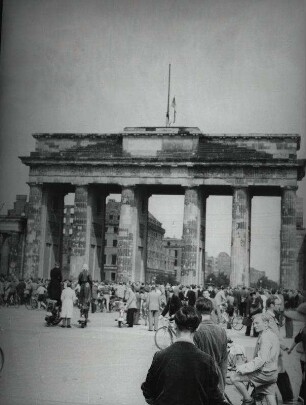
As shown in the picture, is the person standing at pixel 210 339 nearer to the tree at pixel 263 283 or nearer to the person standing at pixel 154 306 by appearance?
the person standing at pixel 154 306

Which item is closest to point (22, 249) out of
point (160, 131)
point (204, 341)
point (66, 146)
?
point (66, 146)

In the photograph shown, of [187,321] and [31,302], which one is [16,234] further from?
[187,321]

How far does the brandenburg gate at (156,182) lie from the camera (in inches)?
1832

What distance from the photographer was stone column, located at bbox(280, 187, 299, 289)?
45125mm

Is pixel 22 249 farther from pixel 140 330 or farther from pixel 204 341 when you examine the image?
pixel 204 341

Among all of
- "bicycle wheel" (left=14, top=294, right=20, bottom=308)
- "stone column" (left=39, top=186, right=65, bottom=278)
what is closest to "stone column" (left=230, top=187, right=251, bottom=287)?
"stone column" (left=39, top=186, right=65, bottom=278)

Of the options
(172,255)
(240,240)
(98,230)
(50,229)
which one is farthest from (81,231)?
(172,255)

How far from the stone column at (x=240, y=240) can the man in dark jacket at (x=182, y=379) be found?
134ft

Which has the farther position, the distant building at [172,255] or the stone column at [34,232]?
the distant building at [172,255]

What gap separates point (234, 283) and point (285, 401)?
120 ft

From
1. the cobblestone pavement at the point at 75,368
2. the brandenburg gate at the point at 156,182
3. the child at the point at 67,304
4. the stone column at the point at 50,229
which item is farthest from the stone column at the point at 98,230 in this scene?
the cobblestone pavement at the point at 75,368

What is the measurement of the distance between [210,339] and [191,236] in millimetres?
39959

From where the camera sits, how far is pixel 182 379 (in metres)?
5.90

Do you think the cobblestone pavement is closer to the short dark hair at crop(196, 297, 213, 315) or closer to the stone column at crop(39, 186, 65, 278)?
the short dark hair at crop(196, 297, 213, 315)
